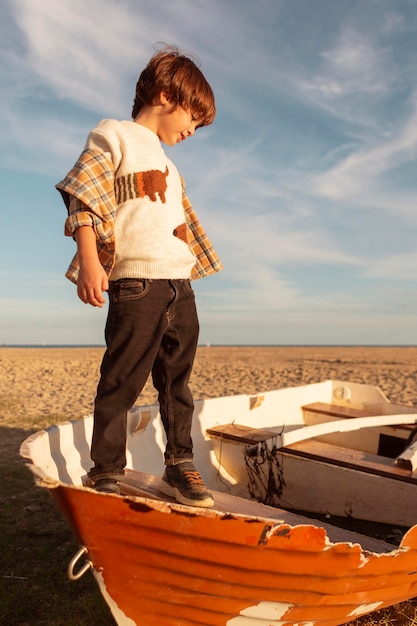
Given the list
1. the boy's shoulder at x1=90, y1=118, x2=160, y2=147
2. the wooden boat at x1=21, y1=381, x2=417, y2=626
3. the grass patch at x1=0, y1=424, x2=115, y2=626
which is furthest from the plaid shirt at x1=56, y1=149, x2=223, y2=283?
the grass patch at x1=0, y1=424, x2=115, y2=626

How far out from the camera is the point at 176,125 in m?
2.42

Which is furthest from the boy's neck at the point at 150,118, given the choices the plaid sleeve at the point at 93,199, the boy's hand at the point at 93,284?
the boy's hand at the point at 93,284

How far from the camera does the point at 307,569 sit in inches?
76.8

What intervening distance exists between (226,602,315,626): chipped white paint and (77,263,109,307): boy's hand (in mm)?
1372

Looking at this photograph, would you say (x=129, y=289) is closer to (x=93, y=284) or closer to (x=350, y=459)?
(x=93, y=284)

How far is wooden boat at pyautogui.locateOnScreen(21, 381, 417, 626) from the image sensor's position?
1.78 metres

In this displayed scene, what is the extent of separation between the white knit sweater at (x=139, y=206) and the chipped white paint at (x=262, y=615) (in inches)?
56.2

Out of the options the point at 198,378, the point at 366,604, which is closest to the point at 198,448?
the point at 366,604

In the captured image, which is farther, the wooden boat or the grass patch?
→ the grass patch

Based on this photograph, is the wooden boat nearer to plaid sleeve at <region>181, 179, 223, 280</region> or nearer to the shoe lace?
the shoe lace

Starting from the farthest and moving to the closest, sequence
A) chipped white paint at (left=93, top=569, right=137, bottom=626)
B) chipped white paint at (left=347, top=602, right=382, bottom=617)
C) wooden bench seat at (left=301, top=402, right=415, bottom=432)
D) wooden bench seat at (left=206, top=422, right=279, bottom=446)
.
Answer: wooden bench seat at (left=301, top=402, right=415, bottom=432) < wooden bench seat at (left=206, top=422, right=279, bottom=446) < chipped white paint at (left=347, top=602, right=382, bottom=617) < chipped white paint at (left=93, top=569, right=137, bottom=626)

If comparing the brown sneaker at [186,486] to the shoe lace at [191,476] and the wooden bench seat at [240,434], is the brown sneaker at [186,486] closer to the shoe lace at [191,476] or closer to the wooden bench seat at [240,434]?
the shoe lace at [191,476]

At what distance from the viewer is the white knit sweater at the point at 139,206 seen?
228cm

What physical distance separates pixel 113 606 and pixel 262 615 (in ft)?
1.99
